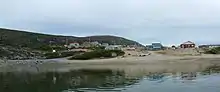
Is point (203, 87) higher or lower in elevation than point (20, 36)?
lower

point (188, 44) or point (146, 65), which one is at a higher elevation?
point (188, 44)

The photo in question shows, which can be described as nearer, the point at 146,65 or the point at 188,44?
the point at 146,65

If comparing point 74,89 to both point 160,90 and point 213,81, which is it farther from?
point 213,81

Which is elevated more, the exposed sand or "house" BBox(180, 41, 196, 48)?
"house" BBox(180, 41, 196, 48)

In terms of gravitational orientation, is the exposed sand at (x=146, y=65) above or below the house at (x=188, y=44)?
below

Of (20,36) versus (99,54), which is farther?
(20,36)

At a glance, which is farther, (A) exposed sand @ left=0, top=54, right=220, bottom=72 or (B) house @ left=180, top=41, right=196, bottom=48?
(B) house @ left=180, top=41, right=196, bottom=48

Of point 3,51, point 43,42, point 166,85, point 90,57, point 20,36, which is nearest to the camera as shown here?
point 166,85

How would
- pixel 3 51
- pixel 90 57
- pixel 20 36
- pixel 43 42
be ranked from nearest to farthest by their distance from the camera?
pixel 90 57 < pixel 3 51 < pixel 43 42 < pixel 20 36

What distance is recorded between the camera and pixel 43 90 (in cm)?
2886

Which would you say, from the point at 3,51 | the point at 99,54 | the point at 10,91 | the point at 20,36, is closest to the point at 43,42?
the point at 20,36

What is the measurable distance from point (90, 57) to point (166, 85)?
1979 inches

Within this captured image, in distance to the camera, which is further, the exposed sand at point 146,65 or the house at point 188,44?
the house at point 188,44

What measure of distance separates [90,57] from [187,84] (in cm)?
5045
